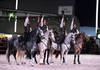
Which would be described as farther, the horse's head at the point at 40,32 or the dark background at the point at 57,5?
the dark background at the point at 57,5

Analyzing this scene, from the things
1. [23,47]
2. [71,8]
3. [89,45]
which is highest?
[71,8]

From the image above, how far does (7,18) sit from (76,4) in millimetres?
9591

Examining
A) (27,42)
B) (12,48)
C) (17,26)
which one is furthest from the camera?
(17,26)

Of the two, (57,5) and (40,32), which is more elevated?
(57,5)

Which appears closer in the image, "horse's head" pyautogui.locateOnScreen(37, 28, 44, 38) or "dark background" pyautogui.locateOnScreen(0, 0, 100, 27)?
"horse's head" pyautogui.locateOnScreen(37, 28, 44, 38)

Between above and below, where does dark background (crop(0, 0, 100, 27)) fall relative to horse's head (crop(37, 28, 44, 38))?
above

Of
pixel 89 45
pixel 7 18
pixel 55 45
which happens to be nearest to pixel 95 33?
pixel 89 45

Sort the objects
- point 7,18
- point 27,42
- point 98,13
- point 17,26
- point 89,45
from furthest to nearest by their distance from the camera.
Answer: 1. point 98,13
2. point 89,45
3. point 17,26
4. point 7,18
5. point 27,42

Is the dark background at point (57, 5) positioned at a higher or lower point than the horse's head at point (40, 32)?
higher

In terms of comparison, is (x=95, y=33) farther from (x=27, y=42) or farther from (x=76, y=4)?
(x=27, y=42)

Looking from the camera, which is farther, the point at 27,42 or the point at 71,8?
the point at 71,8

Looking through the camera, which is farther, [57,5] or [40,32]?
[57,5]

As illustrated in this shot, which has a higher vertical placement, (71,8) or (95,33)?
(71,8)

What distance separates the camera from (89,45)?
96.1ft
